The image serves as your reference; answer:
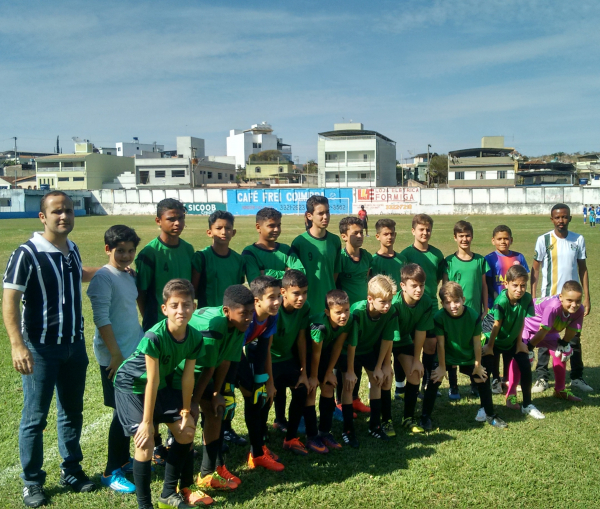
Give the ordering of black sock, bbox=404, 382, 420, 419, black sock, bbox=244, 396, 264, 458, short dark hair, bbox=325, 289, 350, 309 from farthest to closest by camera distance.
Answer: black sock, bbox=404, 382, 420, 419 → short dark hair, bbox=325, 289, 350, 309 → black sock, bbox=244, 396, 264, 458

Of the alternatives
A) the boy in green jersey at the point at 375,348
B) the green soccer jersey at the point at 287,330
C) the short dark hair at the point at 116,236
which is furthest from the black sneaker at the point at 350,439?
the short dark hair at the point at 116,236

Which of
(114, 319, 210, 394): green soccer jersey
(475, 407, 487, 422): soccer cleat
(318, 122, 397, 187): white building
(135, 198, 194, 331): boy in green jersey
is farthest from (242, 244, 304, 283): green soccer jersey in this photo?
(318, 122, 397, 187): white building

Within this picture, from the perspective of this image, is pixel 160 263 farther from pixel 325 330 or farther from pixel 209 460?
pixel 209 460

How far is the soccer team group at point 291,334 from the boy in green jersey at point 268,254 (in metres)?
0.01

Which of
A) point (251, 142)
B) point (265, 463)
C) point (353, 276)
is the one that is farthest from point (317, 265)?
point (251, 142)

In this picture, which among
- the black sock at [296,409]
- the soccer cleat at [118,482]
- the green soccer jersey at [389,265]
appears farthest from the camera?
the green soccer jersey at [389,265]

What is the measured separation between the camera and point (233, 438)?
4562 mm

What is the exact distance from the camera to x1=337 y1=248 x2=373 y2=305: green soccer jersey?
17.3 ft

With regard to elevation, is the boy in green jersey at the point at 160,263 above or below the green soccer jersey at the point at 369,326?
above

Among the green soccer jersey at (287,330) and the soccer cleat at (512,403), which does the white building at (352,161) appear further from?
the green soccer jersey at (287,330)

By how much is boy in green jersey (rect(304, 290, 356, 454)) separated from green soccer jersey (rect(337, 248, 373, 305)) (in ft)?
2.86

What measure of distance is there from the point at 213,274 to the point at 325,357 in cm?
127

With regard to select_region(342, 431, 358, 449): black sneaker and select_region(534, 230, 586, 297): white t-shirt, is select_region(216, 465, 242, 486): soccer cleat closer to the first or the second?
select_region(342, 431, 358, 449): black sneaker

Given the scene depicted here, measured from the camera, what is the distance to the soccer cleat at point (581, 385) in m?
5.56
